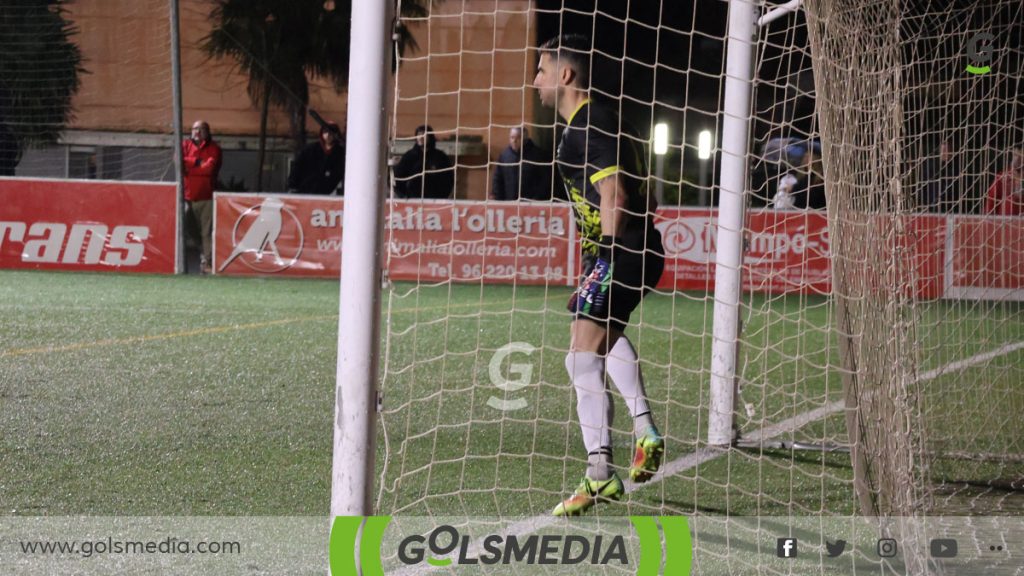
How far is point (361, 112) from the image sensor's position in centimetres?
311

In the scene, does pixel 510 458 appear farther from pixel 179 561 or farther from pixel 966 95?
pixel 966 95

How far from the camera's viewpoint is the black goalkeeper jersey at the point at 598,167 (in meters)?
4.52

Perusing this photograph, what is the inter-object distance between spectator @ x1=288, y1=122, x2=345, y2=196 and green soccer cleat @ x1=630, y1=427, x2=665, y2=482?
11.5m

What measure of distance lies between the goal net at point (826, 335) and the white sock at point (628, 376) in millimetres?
181

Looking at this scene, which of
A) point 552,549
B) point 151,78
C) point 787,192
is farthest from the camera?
point 151,78

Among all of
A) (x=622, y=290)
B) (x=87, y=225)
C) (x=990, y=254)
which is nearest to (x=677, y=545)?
(x=622, y=290)

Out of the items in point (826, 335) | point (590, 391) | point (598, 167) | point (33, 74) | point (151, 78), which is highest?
point (151, 78)

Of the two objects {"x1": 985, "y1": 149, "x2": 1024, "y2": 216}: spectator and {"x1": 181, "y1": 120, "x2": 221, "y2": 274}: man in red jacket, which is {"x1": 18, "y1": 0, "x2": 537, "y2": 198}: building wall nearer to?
{"x1": 181, "y1": 120, "x2": 221, "y2": 274}: man in red jacket

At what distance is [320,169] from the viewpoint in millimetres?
15703

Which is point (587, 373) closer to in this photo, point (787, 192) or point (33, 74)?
point (787, 192)

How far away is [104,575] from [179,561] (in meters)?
0.24

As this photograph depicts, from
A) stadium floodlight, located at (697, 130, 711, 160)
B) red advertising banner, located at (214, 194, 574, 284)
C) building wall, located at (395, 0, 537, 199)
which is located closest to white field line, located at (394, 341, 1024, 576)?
stadium floodlight, located at (697, 130, 711, 160)

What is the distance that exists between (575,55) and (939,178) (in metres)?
2.56

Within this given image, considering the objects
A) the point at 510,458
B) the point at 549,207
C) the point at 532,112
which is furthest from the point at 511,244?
the point at 510,458
